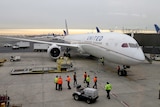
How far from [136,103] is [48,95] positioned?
5.83m

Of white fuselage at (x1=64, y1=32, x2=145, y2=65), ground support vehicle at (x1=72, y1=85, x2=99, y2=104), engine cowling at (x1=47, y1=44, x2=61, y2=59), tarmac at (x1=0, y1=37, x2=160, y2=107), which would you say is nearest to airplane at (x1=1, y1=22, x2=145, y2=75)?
white fuselage at (x1=64, y1=32, x2=145, y2=65)

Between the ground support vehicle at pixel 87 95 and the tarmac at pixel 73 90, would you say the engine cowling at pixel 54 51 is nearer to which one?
the tarmac at pixel 73 90

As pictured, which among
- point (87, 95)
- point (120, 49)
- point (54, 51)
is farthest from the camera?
point (54, 51)

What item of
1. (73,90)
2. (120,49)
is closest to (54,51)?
(120,49)

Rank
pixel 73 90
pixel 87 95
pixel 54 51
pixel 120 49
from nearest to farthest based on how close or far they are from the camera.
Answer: pixel 87 95 → pixel 73 90 → pixel 120 49 → pixel 54 51

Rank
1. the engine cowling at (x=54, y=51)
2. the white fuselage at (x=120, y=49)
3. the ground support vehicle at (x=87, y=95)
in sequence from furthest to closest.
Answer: the engine cowling at (x=54, y=51)
the white fuselage at (x=120, y=49)
the ground support vehicle at (x=87, y=95)

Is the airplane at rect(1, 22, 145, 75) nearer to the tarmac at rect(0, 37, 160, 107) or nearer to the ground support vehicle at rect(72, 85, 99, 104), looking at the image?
the tarmac at rect(0, 37, 160, 107)

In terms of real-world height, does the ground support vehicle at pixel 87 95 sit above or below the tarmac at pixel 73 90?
above

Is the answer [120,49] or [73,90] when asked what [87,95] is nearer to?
[73,90]

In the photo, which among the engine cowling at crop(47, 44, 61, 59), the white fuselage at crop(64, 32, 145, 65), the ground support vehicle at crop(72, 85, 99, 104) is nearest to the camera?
the ground support vehicle at crop(72, 85, 99, 104)

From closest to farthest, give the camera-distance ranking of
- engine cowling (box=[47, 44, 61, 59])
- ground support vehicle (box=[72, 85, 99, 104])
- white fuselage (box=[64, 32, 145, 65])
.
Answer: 1. ground support vehicle (box=[72, 85, 99, 104])
2. white fuselage (box=[64, 32, 145, 65])
3. engine cowling (box=[47, 44, 61, 59])

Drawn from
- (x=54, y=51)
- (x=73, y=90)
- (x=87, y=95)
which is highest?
(x=54, y=51)

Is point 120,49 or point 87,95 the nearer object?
point 87,95

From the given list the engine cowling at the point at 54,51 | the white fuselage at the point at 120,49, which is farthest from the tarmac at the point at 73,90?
the engine cowling at the point at 54,51
